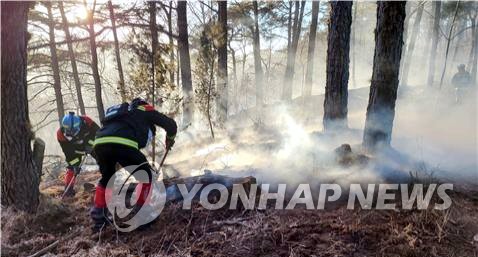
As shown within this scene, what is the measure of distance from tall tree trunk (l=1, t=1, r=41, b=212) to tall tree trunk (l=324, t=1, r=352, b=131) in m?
5.87

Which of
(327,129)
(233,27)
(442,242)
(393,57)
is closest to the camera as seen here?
(442,242)

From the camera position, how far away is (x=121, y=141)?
4422mm

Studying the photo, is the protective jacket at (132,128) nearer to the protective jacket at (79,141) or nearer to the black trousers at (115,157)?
the black trousers at (115,157)

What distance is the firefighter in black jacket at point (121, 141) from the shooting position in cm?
444

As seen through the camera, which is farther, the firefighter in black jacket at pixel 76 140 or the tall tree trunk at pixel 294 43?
the tall tree trunk at pixel 294 43

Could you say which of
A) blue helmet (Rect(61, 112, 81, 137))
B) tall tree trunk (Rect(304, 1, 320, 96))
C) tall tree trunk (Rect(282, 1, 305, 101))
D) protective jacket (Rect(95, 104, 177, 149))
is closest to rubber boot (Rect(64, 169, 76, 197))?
blue helmet (Rect(61, 112, 81, 137))

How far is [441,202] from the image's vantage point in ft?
14.0

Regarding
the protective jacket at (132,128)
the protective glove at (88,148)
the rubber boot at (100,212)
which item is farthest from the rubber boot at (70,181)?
the protective jacket at (132,128)

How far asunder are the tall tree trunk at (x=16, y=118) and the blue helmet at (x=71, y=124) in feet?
3.22

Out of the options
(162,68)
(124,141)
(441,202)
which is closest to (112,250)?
(124,141)

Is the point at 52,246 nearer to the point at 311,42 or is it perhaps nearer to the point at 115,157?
the point at 115,157

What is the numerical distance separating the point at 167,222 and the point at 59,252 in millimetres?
1249

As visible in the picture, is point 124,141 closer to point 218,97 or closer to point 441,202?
point 441,202

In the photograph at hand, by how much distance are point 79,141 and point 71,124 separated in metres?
0.47
